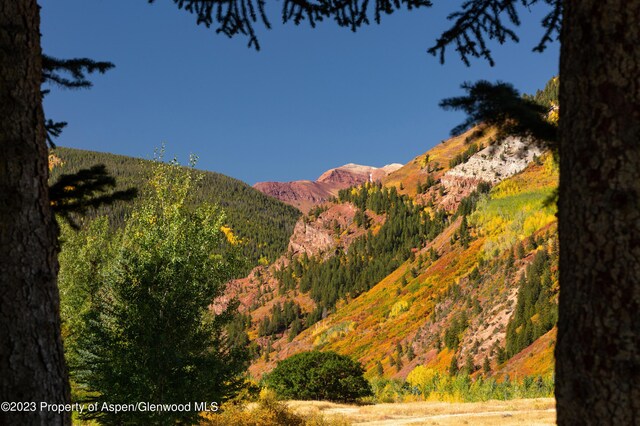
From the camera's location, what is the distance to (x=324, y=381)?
38562mm

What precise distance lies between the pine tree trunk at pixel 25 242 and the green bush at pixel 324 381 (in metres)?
36.6

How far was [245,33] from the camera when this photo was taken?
5.44 meters

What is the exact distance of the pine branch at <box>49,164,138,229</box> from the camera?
453cm

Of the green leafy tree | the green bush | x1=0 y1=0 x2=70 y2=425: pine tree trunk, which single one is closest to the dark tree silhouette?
x1=0 y1=0 x2=70 y2=425: pine tree trunk

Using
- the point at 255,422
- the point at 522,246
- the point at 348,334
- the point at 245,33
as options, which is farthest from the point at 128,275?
the point at 348,334

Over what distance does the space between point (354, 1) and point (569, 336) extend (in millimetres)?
4341

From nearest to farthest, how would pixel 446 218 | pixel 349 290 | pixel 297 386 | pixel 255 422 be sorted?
pixel 255 422, pixel 297 386, pixel 349 290, pixel 446 218

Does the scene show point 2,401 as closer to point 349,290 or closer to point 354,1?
point 354,1

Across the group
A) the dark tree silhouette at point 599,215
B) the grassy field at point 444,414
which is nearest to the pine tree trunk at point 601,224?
the dark tree silhouette at point 599,215

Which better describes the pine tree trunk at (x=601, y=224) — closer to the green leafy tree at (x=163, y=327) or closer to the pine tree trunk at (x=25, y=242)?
the pine tree trunk at (x=25, y=242)

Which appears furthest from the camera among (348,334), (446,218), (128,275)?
(446,218)

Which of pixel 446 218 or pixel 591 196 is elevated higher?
pixel 446 218

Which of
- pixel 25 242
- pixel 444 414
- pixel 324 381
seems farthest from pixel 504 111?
pixel 324 381

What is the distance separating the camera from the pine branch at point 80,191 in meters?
4.53
